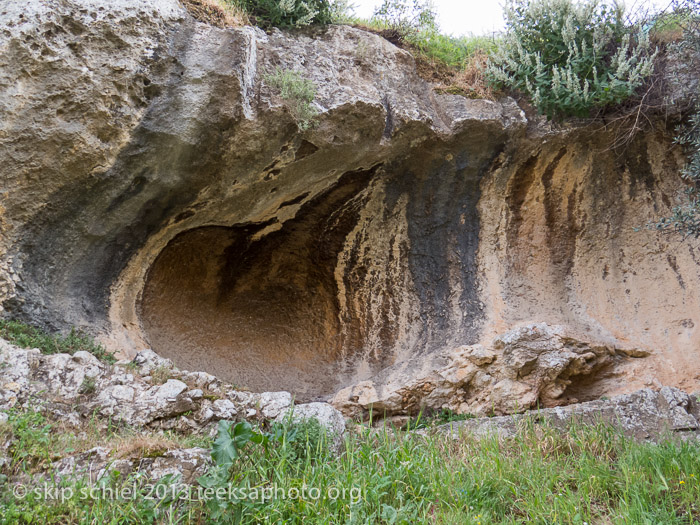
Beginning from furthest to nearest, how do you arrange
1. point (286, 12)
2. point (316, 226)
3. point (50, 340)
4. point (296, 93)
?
point (316, 226), point (286, 12), point (296, 93), point (50, 340)

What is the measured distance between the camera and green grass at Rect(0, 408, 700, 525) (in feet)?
8.50

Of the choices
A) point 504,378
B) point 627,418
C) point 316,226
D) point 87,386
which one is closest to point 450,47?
point 316,226

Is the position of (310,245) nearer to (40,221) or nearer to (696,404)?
(40,221)

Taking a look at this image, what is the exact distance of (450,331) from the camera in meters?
5.34

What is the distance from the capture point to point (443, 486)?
114 inches

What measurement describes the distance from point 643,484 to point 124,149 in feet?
13.8

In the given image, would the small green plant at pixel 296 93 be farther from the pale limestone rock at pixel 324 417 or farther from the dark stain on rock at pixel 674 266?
the dark stain on rock at pixel 674 266

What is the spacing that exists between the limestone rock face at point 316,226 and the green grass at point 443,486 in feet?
3.33

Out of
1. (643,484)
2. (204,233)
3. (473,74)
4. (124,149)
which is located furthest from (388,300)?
(643,484)

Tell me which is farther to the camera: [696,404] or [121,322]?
[121,322]

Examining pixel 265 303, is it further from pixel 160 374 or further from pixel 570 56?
pixel 570 56

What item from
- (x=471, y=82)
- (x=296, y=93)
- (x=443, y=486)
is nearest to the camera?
(x=443, y=486)

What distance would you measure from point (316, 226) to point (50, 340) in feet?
9.12

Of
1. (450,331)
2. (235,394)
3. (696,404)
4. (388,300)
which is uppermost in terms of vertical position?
(388,300)
